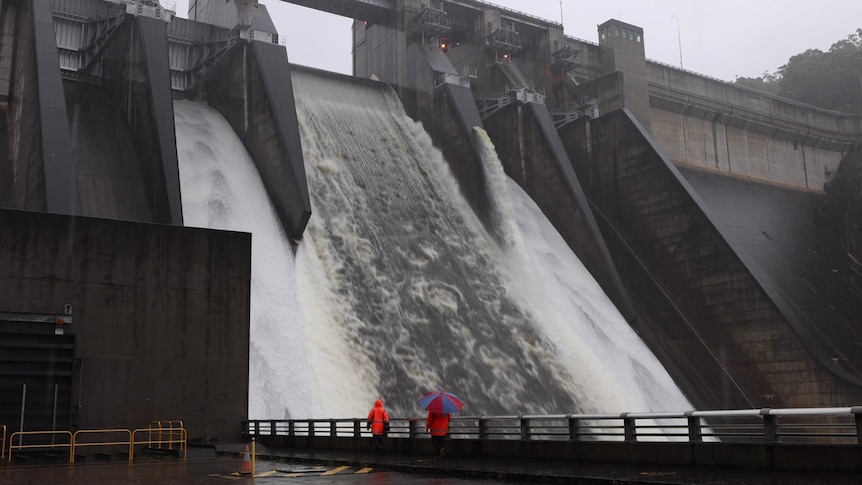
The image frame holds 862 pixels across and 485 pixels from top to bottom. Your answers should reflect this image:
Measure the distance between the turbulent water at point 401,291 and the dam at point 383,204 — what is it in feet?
0.83

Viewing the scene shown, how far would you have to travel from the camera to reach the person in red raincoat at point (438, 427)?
14273mm

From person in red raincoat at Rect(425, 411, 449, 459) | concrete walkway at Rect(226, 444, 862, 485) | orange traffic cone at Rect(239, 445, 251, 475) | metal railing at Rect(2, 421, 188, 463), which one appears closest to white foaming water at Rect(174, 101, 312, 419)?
metal railing at Rect(2, 421, 188, 463)

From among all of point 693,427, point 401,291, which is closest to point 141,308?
point 401,291

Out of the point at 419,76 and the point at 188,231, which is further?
the point at 419,76

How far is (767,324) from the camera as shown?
30406 millimetres

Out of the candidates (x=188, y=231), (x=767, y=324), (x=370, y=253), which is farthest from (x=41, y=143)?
(x=767, y=324)

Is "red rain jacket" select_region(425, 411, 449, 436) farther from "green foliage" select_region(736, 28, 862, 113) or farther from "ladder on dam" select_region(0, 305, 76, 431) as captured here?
"green foliage" select_region(736, 28, 862, 113)

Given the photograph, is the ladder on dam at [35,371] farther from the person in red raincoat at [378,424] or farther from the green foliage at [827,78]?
the green foliage at [827,78]

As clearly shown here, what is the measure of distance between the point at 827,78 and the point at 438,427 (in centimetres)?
6668

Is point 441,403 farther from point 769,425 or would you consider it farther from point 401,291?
point 401,291

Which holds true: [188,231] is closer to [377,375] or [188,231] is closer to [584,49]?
[377,375]

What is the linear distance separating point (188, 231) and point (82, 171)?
10.4 m

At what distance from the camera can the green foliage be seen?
228ft

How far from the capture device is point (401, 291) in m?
27.7
